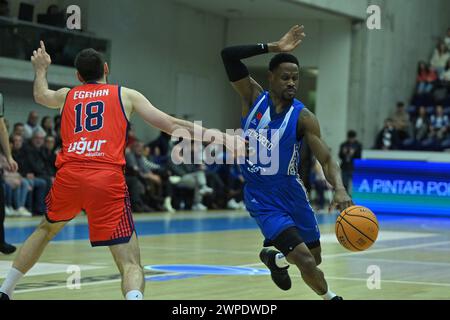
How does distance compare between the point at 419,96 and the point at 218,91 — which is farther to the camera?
the point at 419,96

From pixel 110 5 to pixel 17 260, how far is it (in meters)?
17.7

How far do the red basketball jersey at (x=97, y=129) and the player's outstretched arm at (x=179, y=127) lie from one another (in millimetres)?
121

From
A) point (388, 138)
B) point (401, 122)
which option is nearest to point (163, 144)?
point (388, 138)

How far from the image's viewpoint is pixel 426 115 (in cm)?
3039

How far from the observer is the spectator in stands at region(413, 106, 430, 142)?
29688 millimetres

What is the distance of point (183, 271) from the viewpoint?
11.0 m

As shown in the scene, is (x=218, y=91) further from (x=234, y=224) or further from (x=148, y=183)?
(x=234, y=224)

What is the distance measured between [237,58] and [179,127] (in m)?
1.29

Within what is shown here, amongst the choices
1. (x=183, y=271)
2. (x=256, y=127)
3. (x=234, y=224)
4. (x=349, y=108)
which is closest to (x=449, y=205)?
(x=234, y=224)

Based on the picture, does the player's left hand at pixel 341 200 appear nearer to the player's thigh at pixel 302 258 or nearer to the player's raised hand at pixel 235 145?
the player's thigh at pixel 302 258

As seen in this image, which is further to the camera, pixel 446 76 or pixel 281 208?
pixel 446 76

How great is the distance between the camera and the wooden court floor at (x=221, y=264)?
920 centimetres

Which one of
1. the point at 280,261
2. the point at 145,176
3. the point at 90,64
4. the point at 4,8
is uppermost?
the point at 4,8

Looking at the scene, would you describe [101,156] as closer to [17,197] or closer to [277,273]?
[277,273]
